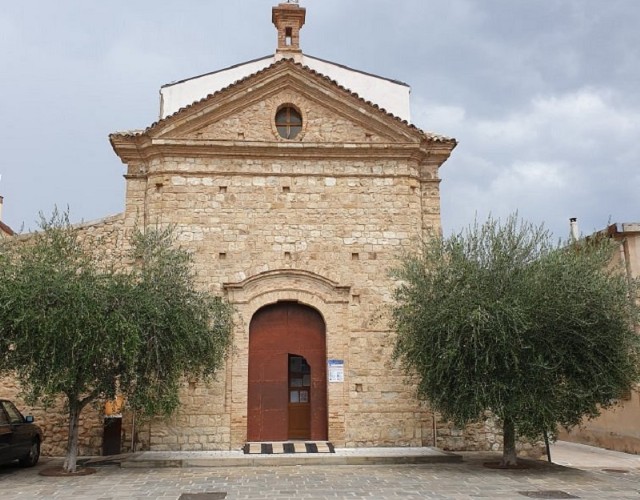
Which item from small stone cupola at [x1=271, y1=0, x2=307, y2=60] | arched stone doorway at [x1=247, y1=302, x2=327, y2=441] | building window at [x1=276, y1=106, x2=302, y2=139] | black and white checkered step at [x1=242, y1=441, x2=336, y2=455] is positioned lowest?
black and white checkered step at [x1=242, y1=441, x2=336, y2=455]

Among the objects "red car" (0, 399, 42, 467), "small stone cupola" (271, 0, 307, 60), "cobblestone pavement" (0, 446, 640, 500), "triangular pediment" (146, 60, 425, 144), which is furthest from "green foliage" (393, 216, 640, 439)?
"small stone cupola" (271, 0, 307, 60)

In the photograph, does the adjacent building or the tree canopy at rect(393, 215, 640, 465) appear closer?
the tree canopy at rect(393, 215, 640, 465)

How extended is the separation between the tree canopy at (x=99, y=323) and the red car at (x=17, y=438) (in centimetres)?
72

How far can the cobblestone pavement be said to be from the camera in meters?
9.09

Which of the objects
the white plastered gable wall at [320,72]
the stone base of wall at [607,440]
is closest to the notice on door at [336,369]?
the stone base of wall at [607,440]

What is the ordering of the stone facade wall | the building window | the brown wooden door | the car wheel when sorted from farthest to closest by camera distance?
the building window
the brown wooden door
the stone facade wall
the car wheel

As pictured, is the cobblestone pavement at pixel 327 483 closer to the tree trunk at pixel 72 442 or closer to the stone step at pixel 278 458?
the stone step at pixel 278 458

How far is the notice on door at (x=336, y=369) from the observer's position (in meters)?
14.0

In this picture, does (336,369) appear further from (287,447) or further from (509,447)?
(509,447)

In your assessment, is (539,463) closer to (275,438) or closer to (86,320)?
(275,438)

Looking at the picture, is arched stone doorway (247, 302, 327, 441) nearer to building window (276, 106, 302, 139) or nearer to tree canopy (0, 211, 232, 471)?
tree canopy (0, 211, 232, 471)

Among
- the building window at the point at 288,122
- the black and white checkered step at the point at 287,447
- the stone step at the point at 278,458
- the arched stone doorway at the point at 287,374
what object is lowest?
the stone step at the point at 278,458

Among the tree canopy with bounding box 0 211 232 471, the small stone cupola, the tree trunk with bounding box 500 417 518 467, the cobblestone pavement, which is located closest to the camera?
the cobblestone pavement

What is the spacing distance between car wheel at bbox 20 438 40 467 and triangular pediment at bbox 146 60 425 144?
7.36 m
